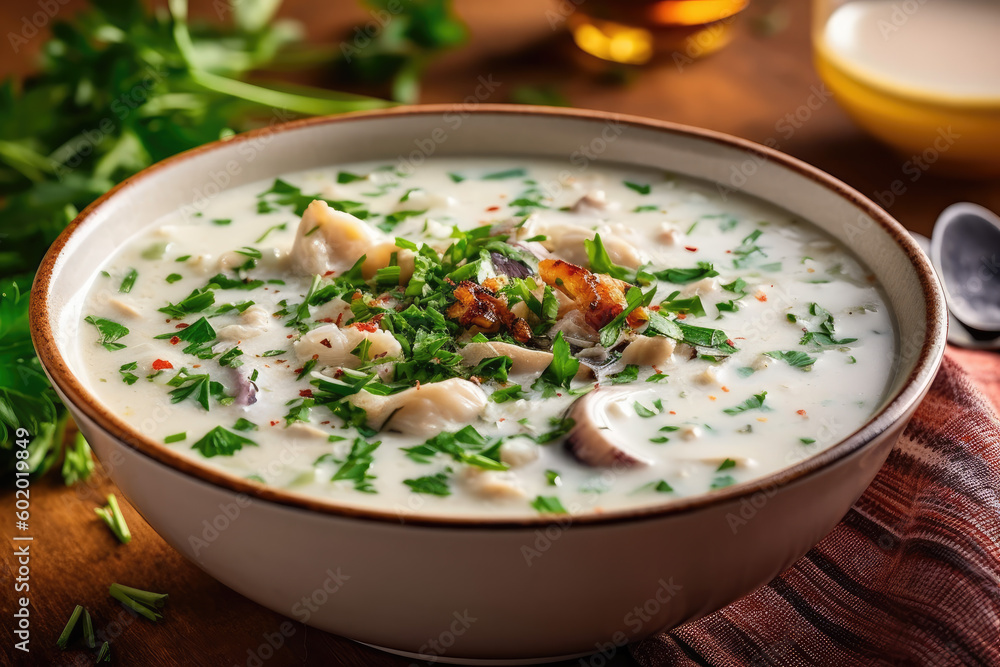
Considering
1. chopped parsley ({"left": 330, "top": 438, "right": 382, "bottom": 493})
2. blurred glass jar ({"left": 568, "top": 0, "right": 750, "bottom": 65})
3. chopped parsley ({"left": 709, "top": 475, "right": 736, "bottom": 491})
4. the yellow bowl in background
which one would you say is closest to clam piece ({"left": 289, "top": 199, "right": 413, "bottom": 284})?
chopped parsley ({"left": 330, "top": 438, "right": 382, "bottom": 493})

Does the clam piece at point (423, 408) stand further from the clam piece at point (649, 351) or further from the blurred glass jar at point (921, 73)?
the blurred glass jar at point (921, 73)

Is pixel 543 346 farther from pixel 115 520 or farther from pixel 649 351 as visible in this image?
pixel 115 520

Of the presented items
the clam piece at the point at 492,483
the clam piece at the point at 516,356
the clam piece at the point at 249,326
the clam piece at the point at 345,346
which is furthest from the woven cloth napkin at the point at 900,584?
the clam piece at the point at 249,326

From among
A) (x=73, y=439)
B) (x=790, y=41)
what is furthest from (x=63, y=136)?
(x=790, y=41)

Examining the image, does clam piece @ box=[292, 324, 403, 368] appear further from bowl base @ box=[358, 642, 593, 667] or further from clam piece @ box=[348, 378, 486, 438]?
bowl base @ box=[358, 642, 593, 667]

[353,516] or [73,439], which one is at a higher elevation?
[353,516]

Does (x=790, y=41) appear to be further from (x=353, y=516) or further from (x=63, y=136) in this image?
(x=353, y=516)
